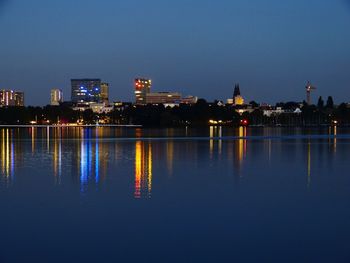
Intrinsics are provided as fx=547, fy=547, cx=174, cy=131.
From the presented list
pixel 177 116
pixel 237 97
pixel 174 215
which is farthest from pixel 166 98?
pixel 174 215

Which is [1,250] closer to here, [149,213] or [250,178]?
[149,213]

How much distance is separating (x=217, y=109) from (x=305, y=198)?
111m

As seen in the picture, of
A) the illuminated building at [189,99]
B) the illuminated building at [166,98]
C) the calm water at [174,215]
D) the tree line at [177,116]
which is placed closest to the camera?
the calm water at [174,215]

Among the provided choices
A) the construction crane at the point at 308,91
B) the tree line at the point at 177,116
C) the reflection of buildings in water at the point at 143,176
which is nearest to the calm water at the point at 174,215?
the reflection of buildings in water at the point at 143,176

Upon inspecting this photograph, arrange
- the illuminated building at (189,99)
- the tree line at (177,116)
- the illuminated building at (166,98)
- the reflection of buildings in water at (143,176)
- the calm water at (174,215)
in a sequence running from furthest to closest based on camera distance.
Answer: the illuminated building at (166,98), the illuminated building at (189,99), the tree line at (177,116), the reflection of buildings in water at (143,176), the calm water at (174,215)

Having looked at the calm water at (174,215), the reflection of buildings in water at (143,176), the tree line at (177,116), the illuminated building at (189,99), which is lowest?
the calm water at (174,215)

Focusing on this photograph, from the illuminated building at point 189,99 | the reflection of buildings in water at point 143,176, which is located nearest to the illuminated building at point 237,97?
the illuminated building at point 189,99

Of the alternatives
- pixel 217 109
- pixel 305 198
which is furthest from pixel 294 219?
pixel 217 109

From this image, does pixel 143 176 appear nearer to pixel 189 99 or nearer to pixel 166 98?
pixel 189 99

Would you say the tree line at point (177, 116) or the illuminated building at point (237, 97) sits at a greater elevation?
the illuminated building at point (237, 97)

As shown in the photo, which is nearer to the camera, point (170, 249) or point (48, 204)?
point (170, 249)

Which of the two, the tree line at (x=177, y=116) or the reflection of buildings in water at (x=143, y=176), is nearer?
the reflection of buildings in water at (x=143, y=176)

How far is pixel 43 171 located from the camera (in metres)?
19.2

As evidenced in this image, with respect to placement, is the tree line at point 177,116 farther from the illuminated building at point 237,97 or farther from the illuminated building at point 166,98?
the illuminated building at point 166,98
